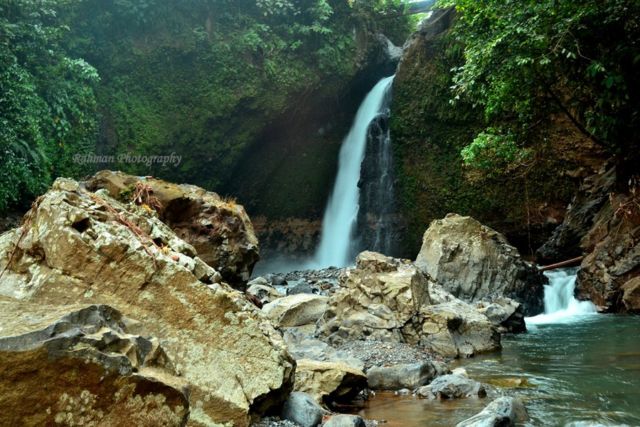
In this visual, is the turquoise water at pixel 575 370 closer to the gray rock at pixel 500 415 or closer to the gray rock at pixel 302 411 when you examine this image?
the gray rock at pixel 500 415

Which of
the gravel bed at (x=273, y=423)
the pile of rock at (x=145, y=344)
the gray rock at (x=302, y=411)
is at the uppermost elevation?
the pile of rock at (x=145, y=344)

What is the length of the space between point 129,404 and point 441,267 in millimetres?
10579

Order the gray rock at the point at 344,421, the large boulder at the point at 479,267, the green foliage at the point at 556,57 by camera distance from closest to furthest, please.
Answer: the gray rock at the point at 344,421 → the green foliage at the point at 556,57 → the large boulder at the point at 479,267

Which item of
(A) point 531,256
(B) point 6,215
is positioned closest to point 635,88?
(A) point 531,256

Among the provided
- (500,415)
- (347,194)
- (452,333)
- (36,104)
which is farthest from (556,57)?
(347,194)

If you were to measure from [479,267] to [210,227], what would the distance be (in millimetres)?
6363

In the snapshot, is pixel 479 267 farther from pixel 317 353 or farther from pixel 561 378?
pixel 317 353

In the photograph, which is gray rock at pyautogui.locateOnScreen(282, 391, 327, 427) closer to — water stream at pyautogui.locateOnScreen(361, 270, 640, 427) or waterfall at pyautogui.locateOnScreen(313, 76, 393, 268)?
water stream at pyautogui.locateOnScreen(361, 270, 640, 427)

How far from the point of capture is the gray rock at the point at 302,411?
13.8 ft

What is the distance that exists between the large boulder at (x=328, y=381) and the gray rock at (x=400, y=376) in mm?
473

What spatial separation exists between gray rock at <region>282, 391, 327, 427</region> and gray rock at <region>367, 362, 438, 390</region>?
5.78ft

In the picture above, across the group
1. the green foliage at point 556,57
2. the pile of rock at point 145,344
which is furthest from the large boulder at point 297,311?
the green foliage at point 556,57

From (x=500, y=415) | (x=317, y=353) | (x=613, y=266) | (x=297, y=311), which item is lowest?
(x=297, y=311)

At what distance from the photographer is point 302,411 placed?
14.0 feet
